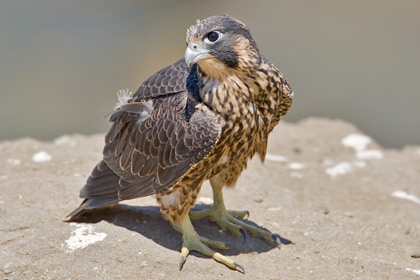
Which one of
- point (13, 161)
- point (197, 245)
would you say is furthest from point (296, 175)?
point (13, 161)

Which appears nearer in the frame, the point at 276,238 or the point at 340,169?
the point at 276,238

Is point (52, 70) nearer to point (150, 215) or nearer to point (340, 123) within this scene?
point (340, 123)

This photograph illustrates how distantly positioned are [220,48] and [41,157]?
273 cm

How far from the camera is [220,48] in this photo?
422cm

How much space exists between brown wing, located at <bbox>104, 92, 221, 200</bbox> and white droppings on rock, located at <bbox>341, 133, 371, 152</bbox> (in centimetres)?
341

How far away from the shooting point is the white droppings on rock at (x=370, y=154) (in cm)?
727

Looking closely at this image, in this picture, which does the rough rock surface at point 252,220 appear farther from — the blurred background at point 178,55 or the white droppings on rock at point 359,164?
the blurred background at point 178,55

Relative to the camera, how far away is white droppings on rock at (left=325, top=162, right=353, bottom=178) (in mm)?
6819

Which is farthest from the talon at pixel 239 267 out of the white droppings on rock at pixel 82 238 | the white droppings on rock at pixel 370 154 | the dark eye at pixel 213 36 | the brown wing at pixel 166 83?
the white droppings on rock at pixel 370 154

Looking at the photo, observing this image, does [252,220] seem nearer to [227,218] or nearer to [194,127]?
[227,218]

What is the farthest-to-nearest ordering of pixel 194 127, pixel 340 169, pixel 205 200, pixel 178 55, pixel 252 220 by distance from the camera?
pixel 178 55 → pixel 340 169 → pixel 205 200 → pixel 252 220 → pixel 194 127

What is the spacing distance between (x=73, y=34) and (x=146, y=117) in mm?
8906

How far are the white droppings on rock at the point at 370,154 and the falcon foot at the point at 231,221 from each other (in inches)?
91.3

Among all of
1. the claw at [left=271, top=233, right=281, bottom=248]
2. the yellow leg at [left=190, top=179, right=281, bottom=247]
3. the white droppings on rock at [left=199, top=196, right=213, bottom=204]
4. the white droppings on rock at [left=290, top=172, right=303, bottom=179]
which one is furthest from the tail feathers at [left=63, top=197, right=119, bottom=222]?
the white droppings on rock at [left=290, top=172, right=303, bottom=179]
